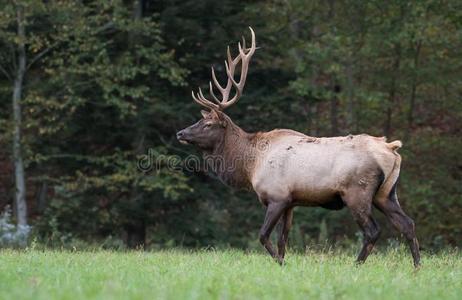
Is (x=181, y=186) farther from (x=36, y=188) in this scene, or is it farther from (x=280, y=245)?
(x=280, y=245)

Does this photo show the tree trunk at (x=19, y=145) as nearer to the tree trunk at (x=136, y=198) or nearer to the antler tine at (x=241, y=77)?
the tree trunk at (x=136, y=198)

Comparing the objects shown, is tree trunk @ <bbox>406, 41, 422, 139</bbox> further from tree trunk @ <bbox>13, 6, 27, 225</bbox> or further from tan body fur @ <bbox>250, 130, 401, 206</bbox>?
tan body fur @ <bbox>250, 130, 401, 206</bbox>

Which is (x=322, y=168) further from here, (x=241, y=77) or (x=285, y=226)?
(x=241, y=77)

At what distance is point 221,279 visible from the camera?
7641 mm

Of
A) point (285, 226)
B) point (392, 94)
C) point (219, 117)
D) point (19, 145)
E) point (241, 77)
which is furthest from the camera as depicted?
point (392, 94)

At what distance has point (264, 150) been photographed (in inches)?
435

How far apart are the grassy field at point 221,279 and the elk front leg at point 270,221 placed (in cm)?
33

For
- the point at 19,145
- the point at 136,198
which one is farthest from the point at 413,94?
the point at 19,145

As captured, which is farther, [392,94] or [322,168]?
[392,94]

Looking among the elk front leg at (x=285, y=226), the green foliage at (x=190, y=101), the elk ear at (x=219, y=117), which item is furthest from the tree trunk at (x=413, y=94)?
the elk front leg at (x=285, y=226)

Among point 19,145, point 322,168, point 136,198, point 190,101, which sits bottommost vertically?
point 136,198

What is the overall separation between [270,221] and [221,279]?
284 centimetres

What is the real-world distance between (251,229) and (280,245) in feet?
37.7

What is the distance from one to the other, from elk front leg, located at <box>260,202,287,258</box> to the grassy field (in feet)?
1.08
